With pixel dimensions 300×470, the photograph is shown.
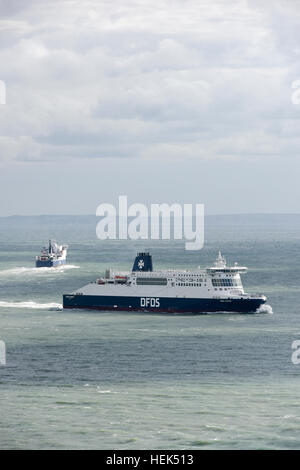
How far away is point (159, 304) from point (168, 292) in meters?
2.02

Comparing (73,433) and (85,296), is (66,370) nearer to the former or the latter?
(73,433)

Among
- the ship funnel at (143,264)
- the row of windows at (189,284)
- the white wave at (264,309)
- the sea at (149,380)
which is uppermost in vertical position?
the ship funnel at (143,264)

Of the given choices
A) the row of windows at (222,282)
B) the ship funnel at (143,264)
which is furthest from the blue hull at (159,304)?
the ship funnel at (143,264)

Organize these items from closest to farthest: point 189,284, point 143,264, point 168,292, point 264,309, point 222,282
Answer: point 264,309
point 222,282
point 189,284
point 168,292
point 143,264

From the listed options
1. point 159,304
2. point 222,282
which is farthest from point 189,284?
point 159,304

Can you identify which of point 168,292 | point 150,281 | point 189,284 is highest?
point 150,281

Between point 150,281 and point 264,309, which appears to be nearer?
point 264,309

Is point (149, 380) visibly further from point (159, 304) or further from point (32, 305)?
point (32, 305)

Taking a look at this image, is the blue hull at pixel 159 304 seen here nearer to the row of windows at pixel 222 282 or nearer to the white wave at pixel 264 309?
the white wave at pixel 264 309

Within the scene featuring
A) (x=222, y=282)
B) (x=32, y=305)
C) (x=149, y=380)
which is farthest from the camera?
(x=32, y=305)

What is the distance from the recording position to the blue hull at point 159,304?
11769 cm

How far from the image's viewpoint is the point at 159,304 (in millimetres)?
121188

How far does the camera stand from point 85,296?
123 m

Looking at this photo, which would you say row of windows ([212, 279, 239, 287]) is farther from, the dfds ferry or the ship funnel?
the ship funnel
